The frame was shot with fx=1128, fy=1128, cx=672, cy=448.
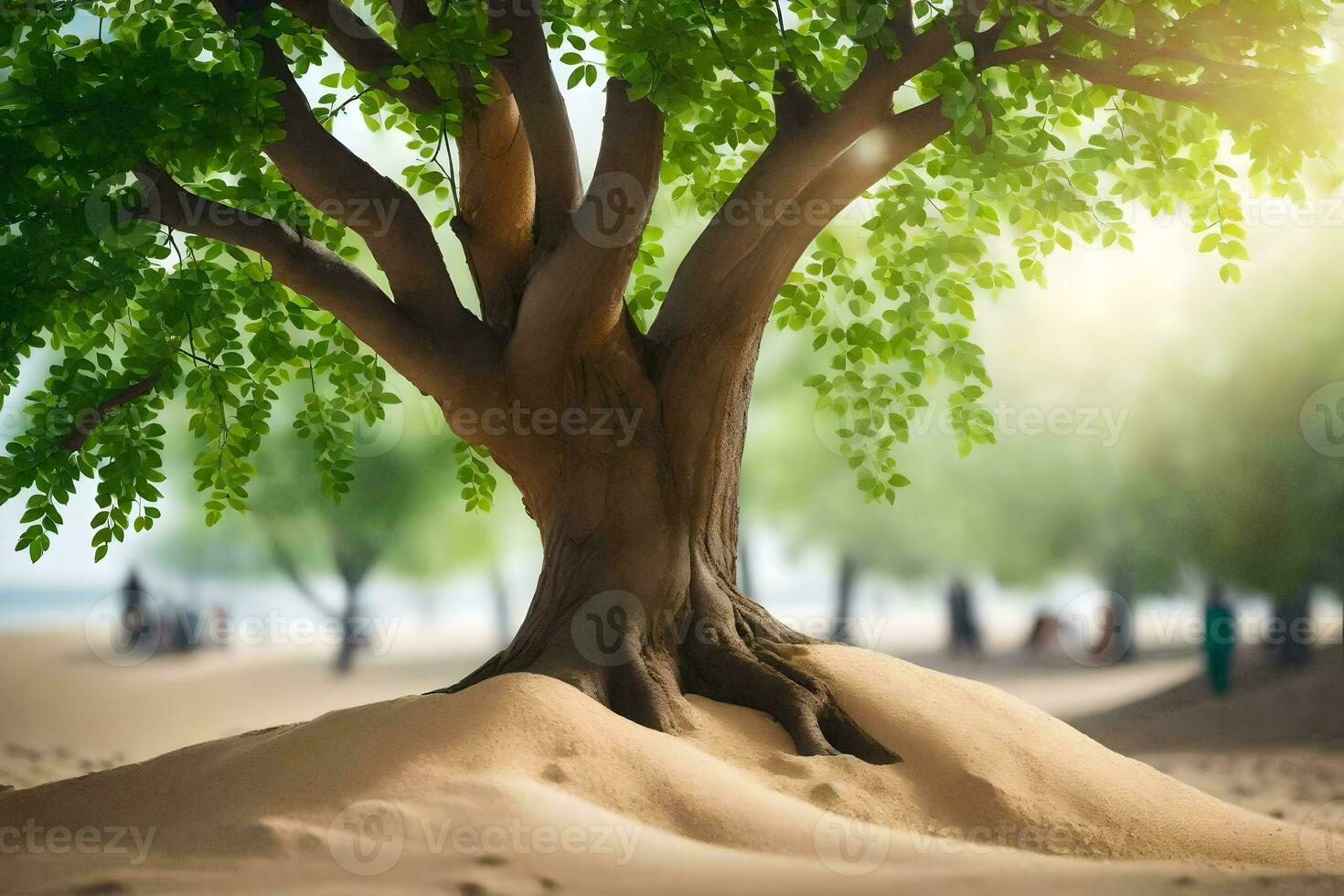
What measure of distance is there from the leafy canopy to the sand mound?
6.22 ft

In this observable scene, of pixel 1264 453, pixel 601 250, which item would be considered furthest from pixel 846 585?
pixel 601 250

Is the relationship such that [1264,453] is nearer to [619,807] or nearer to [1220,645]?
[1220,645]

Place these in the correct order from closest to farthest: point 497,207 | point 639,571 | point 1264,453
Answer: point 639,571
point 497,207
point 1264,453

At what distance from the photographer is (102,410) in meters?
5.50

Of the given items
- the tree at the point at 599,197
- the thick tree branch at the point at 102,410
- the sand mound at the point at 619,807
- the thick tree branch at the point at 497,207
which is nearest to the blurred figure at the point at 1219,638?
the tree at the point at 599,197

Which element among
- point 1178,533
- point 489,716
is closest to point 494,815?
point 489,716

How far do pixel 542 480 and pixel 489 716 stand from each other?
155 centimetres

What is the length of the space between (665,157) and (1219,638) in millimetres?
9222

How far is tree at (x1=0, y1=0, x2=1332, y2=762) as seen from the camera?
4.24 m

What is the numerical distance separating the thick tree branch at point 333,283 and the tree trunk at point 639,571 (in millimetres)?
290

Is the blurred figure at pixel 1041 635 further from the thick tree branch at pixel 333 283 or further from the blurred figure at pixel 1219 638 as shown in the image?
the thick tree branch at pixel 333 283

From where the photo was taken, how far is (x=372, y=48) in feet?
15.6

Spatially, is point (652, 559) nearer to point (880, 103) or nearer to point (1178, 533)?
point (880, 103)

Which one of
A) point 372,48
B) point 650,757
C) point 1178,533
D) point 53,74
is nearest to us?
point 650,757
